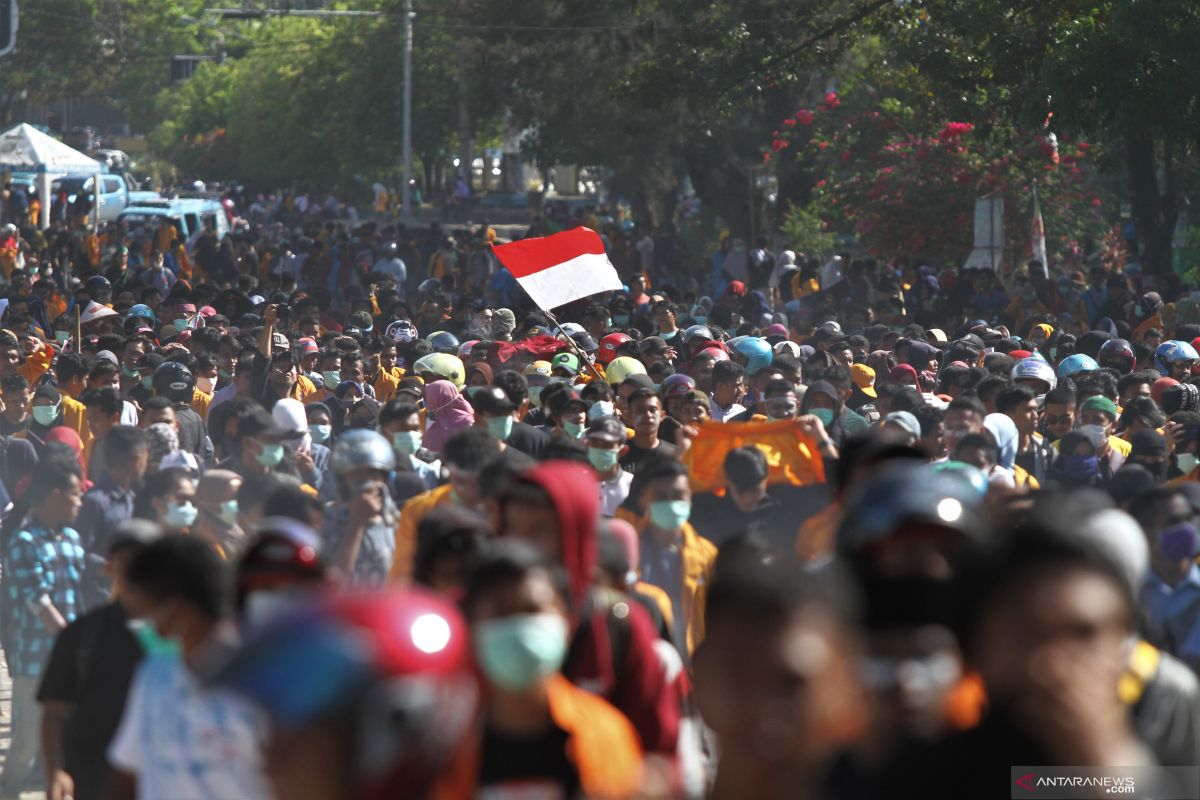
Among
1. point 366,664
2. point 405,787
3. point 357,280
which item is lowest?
point 357,280

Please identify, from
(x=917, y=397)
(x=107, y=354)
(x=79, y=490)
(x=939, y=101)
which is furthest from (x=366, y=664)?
(x=939, y=101)

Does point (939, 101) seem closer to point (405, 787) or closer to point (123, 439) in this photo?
point (123, 439)

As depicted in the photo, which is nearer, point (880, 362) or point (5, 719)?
point (5, 719)

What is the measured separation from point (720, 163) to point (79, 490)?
3091cm

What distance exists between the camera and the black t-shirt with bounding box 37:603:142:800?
5.61 metres

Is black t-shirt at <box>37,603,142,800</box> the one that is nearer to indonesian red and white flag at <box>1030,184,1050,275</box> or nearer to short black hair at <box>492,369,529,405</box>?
short black hair at <box>492,369,529,405</box>

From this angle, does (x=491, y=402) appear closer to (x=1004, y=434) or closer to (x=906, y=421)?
(x=906, y=421)

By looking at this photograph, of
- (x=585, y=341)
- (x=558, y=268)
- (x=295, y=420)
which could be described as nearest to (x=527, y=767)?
(x=295, y=420)

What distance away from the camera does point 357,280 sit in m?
29.3

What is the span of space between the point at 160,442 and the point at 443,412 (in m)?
1.91

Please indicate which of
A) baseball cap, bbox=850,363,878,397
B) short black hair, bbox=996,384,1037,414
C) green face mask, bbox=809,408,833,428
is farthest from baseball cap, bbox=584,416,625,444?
baseball cap, bbox=850,363,878,397

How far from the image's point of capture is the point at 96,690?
18.5 feet

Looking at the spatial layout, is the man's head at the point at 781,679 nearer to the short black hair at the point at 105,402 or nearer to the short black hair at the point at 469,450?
the short black hair at the point at 469,450

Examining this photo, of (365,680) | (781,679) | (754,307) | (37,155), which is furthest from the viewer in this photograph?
(37,155)
